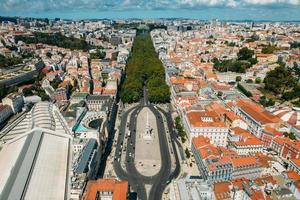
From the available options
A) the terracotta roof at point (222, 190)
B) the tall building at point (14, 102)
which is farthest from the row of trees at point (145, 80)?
the terracotta roof at point (222, 190)

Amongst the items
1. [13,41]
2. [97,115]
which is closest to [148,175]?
[97,115]

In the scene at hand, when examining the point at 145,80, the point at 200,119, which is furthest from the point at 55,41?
the point at 200,119

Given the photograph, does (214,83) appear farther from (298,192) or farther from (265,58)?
(298,192)

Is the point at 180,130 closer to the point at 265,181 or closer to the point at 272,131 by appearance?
the point at 272,131

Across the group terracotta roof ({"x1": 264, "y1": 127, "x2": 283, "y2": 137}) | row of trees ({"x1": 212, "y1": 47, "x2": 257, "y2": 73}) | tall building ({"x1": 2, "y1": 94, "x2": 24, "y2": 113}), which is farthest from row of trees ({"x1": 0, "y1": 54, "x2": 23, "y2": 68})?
terracotta roof ({"x1": 264, "y1": 127, "x2": 283, "y2": 137})

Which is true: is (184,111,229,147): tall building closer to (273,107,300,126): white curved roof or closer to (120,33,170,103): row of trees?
(273,107,300,126): white curved roof

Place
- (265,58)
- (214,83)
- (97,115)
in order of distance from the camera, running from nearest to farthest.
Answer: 1. (97,115)
2. (214,83)
3. (265,58)
